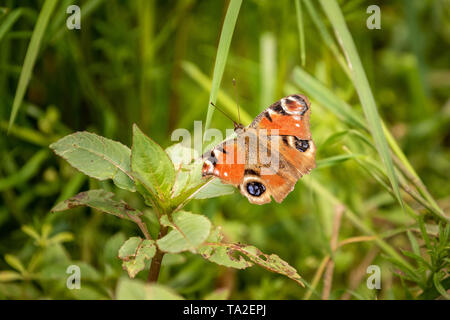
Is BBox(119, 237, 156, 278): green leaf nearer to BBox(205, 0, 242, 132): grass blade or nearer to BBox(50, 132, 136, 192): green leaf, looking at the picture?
BBox(50, 132, 136, 192): green leaf

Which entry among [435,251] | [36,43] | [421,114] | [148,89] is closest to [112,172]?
[36,43]

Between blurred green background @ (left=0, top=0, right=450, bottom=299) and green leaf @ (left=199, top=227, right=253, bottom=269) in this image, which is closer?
green leaf @ (left=199, top=227, right=253, bottom=269)

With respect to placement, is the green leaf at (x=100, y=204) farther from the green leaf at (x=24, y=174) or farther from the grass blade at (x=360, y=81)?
the green leaf at (x=24, y=174)

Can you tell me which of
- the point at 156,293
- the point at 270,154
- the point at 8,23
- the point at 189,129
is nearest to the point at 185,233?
the point at 156,293

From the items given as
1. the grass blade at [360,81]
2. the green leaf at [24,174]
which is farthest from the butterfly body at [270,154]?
the green leaf at [24,174]

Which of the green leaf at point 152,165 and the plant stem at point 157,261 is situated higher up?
the green leaf at point 152,165

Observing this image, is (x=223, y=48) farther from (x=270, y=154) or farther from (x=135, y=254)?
(x=135, y=254)

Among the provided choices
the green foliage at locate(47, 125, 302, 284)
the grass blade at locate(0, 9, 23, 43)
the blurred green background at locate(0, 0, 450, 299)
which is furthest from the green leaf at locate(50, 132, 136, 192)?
the grass blade at locate(0, 9, 23, 43)
